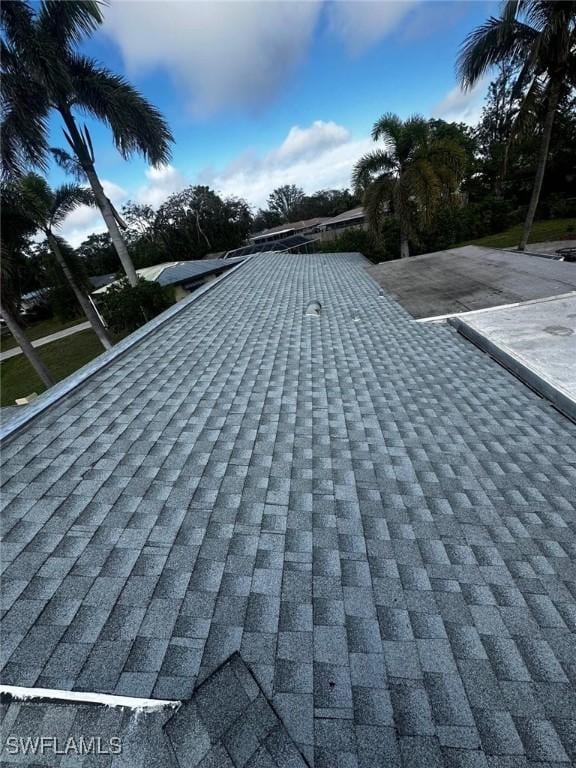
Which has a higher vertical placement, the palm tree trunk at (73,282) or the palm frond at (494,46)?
the palm frond at (494,46)

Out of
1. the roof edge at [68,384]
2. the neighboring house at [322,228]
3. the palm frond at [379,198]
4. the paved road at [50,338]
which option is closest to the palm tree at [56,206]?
the roof edge at [68,384]

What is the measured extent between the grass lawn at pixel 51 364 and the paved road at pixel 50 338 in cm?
106

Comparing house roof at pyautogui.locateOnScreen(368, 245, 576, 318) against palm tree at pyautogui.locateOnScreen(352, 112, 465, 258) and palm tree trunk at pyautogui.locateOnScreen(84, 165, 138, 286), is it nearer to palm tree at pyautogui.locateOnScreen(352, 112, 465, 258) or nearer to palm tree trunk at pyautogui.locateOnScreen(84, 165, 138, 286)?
palm tree at pyautogui.locateOnScreen(352, 112, 465, 258)

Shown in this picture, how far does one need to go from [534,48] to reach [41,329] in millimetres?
40051

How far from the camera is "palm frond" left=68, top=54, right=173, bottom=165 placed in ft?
43.1

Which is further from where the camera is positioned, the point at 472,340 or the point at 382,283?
the point at 382,283

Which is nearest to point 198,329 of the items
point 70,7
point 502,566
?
point 502,566

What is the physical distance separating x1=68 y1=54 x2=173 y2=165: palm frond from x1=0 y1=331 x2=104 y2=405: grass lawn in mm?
11659

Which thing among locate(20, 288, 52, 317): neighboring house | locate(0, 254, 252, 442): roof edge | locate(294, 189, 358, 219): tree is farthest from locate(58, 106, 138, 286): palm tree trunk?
locate(294, 189, 358, 219): tree

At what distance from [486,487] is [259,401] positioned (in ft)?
9.53

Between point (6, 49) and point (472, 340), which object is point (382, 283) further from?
point (6, 49)

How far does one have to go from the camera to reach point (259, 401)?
467 centimetres

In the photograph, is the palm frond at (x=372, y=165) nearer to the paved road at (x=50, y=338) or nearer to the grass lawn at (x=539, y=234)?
the grass lawn at (x=539, y=234)

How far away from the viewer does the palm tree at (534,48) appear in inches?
488
